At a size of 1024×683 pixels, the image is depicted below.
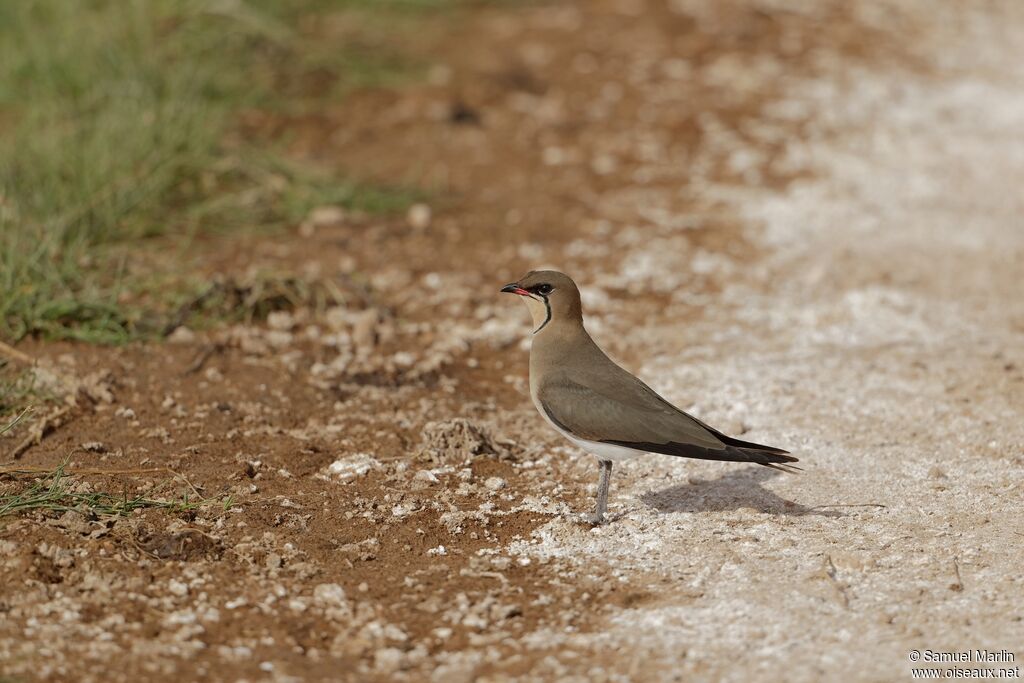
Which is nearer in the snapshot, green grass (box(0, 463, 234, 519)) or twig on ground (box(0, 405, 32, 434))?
green grass (box(0, 463, 234, 519))

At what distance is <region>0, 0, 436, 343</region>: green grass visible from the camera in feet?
18.8

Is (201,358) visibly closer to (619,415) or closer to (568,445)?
(568,445)

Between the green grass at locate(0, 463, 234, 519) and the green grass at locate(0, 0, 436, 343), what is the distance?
1.39 meters

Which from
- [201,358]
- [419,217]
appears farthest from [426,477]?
[419,217]

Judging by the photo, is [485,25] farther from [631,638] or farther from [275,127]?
[631,638]

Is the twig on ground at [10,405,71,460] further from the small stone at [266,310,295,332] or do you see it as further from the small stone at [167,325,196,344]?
the small stone at [266,310,295,332]

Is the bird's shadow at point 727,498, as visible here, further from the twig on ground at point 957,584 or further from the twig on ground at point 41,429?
the twig on ground at point 41,429

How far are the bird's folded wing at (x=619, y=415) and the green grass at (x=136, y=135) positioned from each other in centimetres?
234

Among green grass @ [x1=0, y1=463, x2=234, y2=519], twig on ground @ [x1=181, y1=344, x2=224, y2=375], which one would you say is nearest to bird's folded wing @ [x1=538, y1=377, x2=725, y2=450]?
green grass @ [x1=0, y1=463, x2=234, y2=519]

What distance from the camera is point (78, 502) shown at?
4188mm

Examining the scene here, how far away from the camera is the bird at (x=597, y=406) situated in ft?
13.7

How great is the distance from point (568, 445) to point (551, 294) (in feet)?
2.50

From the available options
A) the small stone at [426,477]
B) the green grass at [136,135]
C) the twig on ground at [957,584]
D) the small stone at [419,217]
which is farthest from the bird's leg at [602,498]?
the small stone at [419,217]

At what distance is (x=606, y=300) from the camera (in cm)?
657
